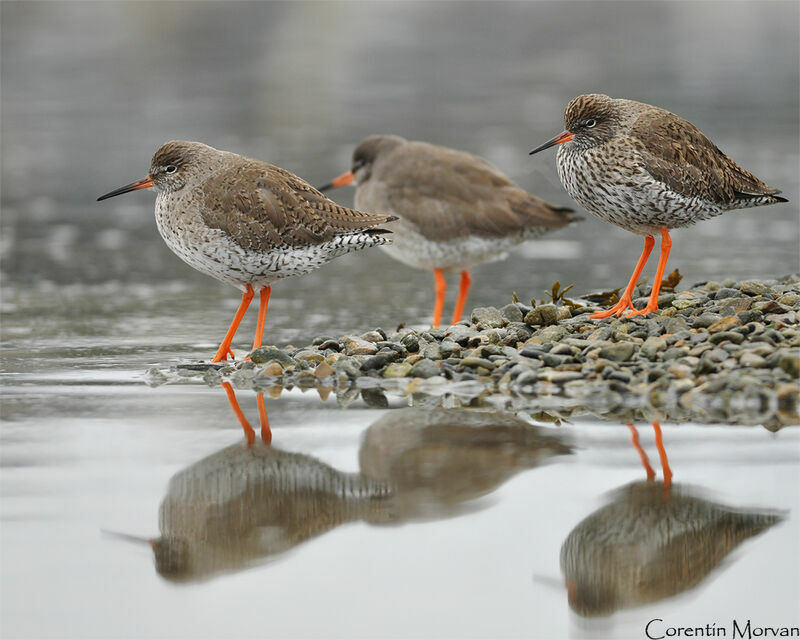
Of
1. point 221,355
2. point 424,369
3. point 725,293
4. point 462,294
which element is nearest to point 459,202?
point 462,294

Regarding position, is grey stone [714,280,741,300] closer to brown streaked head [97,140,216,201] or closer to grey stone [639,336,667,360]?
grey stone [639,336,667,360]

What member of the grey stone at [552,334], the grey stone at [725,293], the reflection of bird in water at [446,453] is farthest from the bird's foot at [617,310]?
the reflection of bird in water at [446,453]

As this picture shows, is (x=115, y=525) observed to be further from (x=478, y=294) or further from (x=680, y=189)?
(x=478, y=294)

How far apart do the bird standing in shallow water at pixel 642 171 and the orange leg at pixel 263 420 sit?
2515 mm

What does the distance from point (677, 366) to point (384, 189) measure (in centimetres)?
434

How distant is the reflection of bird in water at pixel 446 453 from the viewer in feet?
16.2

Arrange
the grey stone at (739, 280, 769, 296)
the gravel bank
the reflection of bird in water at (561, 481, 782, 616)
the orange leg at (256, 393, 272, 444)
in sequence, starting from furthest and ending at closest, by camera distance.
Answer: the grey stone at (739, 280, 769, 296) < the gravel bank < the orange leg at (256, 393, 272, 444) < the reflection of bird in water at (561, 481, 782, 616)

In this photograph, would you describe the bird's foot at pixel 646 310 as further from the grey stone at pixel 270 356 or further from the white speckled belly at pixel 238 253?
the grey stone at pixel 270 356

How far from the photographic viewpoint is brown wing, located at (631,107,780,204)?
754 centimetres

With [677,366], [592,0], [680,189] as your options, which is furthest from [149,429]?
[592,0]

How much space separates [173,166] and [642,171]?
10.8ft

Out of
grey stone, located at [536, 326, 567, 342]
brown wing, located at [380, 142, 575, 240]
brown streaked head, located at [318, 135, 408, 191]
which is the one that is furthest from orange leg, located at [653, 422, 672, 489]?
brown streaked head, located at [318, 135, 408, 191]

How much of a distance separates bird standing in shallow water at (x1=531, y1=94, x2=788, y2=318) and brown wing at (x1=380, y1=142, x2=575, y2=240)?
1.79 metres

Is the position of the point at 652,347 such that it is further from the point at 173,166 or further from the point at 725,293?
the point at 173,166
